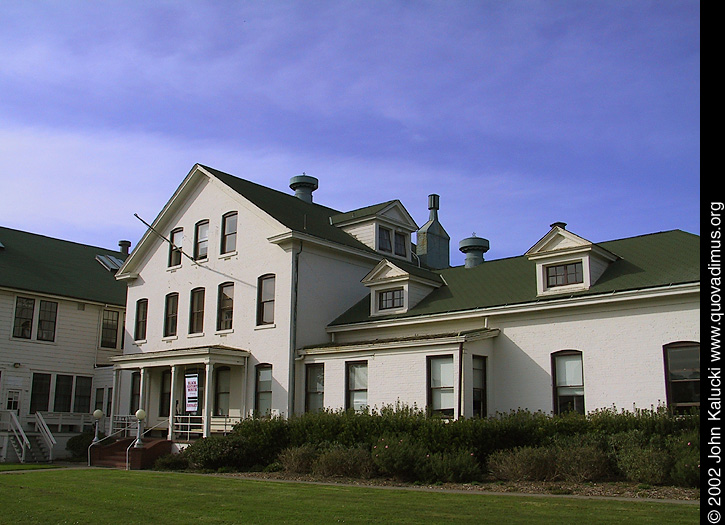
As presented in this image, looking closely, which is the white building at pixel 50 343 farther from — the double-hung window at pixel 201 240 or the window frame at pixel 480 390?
the window frame at pixel 480 390

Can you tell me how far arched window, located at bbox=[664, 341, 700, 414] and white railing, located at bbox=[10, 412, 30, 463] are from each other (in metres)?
23.3

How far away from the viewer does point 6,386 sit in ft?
99.4

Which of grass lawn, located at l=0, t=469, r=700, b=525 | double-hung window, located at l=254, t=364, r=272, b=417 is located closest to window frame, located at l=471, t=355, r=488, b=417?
grass lawn, located at l=0, t=469, r=700, b=525

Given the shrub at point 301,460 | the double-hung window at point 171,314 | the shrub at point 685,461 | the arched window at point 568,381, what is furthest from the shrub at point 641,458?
the double-hung window at point 171,314

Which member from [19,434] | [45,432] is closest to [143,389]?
[45,432]

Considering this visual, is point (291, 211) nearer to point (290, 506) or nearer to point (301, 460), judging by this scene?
point (301, 460)

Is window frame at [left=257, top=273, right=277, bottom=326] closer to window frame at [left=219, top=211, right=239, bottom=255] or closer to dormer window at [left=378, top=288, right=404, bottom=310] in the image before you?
window frame at [left=219, top=211, right=239, bottom=255]

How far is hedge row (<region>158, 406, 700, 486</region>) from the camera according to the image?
16.2 meters

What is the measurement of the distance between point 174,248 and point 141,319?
4171 mm

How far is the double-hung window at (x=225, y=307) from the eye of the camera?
2833cm

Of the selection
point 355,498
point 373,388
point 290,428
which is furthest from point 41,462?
point 355,498

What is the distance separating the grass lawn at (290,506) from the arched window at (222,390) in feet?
37.7

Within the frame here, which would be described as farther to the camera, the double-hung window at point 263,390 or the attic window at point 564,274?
the double-hung window at point 263,390
